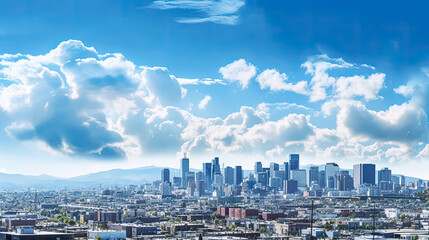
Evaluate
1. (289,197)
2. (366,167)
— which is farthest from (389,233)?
(366,167)

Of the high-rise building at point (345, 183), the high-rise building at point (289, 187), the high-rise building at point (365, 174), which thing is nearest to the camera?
the high-rise building at point (289, 187)

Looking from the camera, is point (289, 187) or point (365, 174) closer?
point (289, 187)

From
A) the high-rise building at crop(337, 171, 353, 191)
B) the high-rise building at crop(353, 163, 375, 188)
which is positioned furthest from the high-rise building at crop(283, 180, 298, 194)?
the high-rise building at crop(353, 163, 375, 188)

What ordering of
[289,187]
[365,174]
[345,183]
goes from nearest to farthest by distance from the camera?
[289,187], [345,183], [365,174]

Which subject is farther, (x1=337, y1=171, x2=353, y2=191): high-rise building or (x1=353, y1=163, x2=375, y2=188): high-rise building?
(x1=353, y1=163, x2=375, y2=188): high-rise building

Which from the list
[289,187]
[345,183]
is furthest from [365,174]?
[289,187]

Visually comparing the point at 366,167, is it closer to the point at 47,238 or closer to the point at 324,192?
the point at 324,192

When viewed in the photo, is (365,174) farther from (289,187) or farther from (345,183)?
(289,187)

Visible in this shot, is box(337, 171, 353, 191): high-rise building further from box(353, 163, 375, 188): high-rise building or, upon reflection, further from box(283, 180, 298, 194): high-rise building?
box(283, 180, 298, 194): high-rise building

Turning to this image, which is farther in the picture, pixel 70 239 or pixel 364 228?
pixel 364 228

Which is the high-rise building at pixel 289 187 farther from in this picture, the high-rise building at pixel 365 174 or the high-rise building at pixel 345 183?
the high-rise building at pixel 365 174

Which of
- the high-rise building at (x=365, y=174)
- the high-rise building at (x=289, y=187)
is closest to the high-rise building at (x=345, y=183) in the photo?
the high-rise building at (x=365, y=174)
